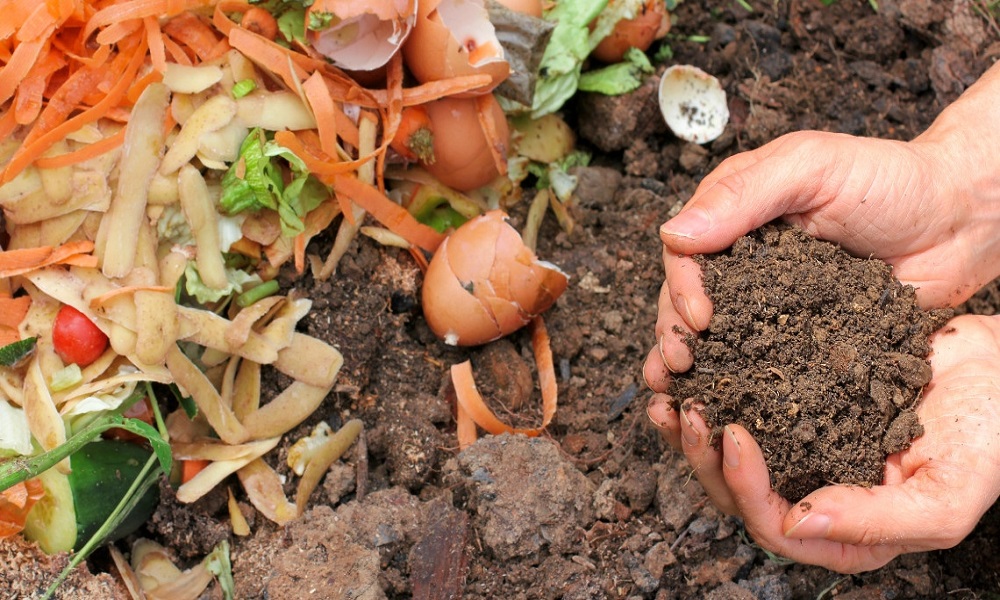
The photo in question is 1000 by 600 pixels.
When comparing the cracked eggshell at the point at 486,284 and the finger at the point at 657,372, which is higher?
the finger at the point at 657,372

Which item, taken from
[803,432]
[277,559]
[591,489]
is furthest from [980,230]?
[277,559]

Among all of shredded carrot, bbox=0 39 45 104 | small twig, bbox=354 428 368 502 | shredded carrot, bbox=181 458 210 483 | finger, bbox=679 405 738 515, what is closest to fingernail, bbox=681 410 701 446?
finger, bbox=679 405 738 515

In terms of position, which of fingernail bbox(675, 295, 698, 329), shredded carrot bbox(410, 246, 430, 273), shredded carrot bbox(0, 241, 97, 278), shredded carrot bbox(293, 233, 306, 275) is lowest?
Answer: shredded carrot bbox(410, 246, 430, 273)

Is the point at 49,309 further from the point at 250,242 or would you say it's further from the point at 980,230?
the point at 980,230

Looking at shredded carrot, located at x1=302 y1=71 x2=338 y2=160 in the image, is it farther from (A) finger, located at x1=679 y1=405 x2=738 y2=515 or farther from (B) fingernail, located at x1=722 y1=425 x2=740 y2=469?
(B) fingernail, located at x1=722 y1=425 x2=740 y2=469

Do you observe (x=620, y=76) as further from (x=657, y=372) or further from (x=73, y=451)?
(x=73, y=451)

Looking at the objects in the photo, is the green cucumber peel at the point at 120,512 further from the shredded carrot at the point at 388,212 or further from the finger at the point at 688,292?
the finger at the point at 688,292

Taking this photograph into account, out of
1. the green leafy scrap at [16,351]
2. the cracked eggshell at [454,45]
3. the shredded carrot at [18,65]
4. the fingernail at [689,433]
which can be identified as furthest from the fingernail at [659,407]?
the shredded carrot at [18,65]
